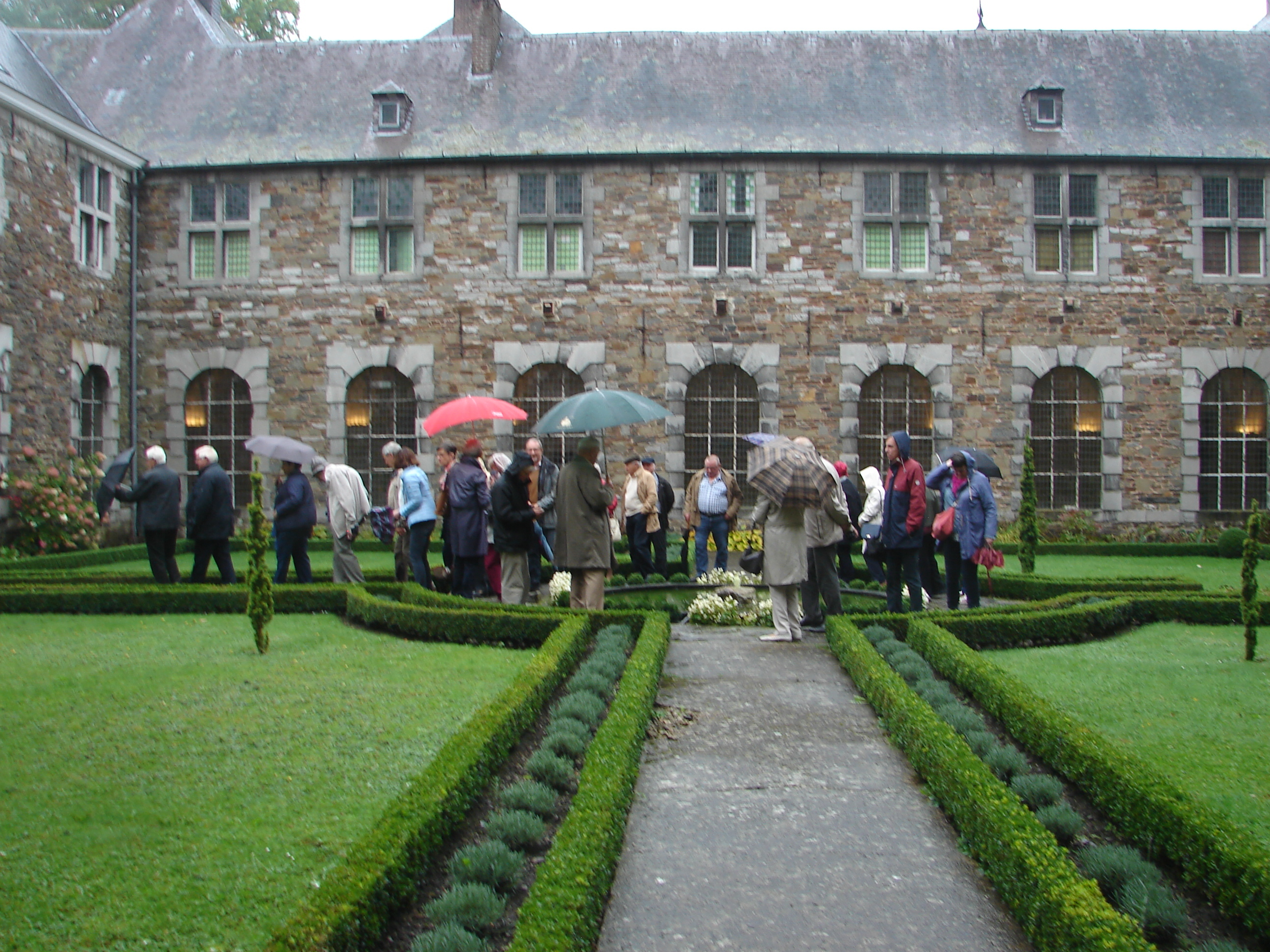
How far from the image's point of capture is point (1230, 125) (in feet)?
57.6

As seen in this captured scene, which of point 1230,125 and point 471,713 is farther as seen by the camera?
point 1230,125

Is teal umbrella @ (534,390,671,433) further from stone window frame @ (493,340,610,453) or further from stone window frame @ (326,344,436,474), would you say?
stone window frame @ (326,344,436,474)

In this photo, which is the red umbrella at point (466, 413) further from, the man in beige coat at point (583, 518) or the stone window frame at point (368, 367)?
the stone window frame at point (368, 367)

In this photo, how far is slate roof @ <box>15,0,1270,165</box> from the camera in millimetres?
17469

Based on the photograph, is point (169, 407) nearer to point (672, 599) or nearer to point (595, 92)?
point (595, 92)

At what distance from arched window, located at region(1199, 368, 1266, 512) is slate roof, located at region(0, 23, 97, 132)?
18.1 meters

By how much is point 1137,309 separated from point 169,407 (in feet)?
52.3

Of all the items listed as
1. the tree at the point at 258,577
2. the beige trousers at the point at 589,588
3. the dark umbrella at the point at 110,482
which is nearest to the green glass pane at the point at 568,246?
the dark umbrella at the point at 110,482

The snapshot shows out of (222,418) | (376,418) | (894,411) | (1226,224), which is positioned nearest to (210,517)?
(376,418)

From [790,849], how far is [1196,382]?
15.8 m

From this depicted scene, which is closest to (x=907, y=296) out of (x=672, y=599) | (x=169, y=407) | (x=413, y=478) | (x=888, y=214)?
(x=888, y=214)

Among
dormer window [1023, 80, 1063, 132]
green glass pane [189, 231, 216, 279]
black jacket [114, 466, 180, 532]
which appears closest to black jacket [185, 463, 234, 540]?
black jacket [114, 466, 180, 532]

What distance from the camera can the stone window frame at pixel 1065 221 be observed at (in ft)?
56.3

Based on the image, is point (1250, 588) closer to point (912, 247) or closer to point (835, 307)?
point (835, 307)
